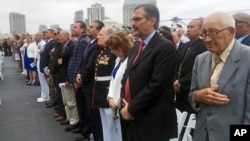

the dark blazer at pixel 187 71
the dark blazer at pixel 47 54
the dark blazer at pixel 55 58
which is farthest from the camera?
the dark blazer at pixel 47 54

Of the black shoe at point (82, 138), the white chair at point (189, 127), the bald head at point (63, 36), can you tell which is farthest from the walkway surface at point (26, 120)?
the white chair at point (189, 127)

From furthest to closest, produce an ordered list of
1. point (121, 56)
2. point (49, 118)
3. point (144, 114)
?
1. point (49, 118)
2. point (121, 56)
3. point (144, 114)

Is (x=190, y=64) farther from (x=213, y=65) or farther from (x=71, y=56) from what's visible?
(x=71, y=56)

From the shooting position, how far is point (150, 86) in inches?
103

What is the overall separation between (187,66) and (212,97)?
5.82ft

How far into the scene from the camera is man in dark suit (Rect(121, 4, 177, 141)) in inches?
104

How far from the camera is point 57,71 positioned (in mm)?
5926

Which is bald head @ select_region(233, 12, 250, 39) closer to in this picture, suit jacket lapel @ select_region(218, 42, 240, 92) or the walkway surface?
suit jacket lapel @ select_region(218, 42, 240, 92)

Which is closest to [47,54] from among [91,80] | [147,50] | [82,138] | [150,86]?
[82,138]

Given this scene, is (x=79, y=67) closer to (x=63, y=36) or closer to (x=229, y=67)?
(x=63, y=36)

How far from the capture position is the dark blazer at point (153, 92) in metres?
2.63

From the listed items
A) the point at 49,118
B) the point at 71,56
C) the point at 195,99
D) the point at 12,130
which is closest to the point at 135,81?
the point at 195,99

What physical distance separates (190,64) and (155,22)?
4.15ft

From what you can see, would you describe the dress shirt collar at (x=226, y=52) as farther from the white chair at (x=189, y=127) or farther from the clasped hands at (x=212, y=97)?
the white chair at (x=189, y=127)
